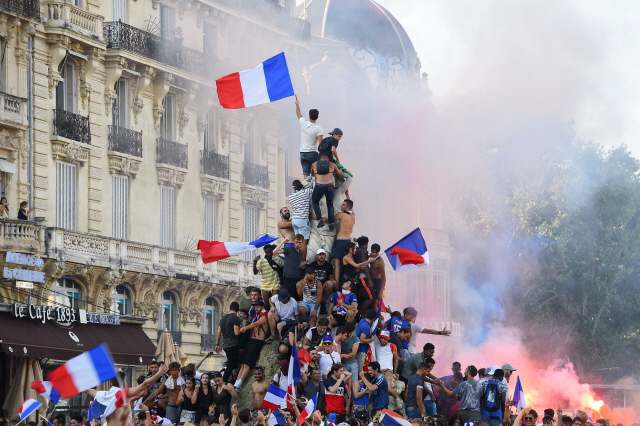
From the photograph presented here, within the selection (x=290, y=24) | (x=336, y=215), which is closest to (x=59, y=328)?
(x=336, y=215)

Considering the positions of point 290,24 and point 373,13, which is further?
point 373,13

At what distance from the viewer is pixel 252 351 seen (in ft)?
75.4

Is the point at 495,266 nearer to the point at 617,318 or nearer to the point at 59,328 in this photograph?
the point at 617,318

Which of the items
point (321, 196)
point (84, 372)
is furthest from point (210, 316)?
point (84, 372)

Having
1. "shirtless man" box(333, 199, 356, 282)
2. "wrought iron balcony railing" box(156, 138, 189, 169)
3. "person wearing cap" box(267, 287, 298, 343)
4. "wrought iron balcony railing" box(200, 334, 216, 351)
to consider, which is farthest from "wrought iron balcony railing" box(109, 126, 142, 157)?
"person wearing cap" box(267, 287, 298, 343)

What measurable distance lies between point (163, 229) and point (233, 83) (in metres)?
18.6

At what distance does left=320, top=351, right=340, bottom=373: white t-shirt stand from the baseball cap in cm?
200

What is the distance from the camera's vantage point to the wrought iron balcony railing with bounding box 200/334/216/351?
149 feet

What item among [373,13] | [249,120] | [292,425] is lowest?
[292,425]

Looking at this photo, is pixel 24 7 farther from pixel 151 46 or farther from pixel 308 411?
pixel 308 411

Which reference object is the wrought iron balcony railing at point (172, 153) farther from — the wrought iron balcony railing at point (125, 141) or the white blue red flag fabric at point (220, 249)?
the white blue red flag fabric at point (220, 249)

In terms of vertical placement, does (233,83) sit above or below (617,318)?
above

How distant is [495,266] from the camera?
2312 inches

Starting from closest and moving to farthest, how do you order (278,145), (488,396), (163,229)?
(488,396), (163,229), (278,145)
